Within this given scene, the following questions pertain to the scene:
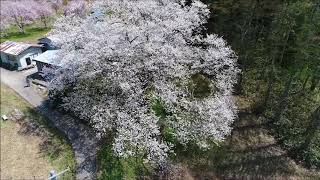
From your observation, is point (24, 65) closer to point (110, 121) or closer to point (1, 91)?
point (1, 91)

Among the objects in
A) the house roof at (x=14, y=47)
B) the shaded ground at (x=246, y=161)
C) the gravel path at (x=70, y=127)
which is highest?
the house roof at (x=14, y=47)

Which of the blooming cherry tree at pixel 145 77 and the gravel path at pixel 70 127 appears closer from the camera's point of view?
the blooming cherry tree at pixel 145 77

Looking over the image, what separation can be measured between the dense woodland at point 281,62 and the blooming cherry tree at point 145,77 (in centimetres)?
415

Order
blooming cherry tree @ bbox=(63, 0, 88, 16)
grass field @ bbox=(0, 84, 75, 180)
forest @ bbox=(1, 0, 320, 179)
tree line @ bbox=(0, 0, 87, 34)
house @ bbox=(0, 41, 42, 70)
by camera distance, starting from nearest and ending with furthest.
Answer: forest @ bbox=(1, 0, 320, 179) < grass field @ bbox=(0, 84, 75, 180) < house @ bbox=(0, 41, 42, 70) < blooming cherry tree @ bbox=(63, 0, 88, 16) < tree line @ bbox=(0, 0, 87, 34)

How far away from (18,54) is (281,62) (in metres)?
26.8

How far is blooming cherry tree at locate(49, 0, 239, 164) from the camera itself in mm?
22984

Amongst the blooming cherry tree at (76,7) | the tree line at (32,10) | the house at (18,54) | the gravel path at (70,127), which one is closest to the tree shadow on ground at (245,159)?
the gravel path at (70,127)

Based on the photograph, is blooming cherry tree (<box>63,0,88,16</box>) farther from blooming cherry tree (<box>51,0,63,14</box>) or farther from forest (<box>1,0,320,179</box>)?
forest (<box>1,0,320,179</box>)

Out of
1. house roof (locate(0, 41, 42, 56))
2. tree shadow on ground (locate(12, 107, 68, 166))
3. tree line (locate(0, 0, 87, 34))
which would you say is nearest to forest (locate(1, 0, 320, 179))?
tree shadow on ground (locate(12, 107, 68, 166))

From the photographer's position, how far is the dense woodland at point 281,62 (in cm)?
2650

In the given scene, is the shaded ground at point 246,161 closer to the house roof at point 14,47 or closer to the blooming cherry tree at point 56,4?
the house roof at point 14,47

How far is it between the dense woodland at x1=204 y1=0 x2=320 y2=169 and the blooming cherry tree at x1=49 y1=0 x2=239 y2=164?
4.15 metres

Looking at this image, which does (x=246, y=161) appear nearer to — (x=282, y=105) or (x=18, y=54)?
(x=282, y=105)

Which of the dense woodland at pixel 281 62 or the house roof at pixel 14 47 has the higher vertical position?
the dense woodland at pixel 281 62
